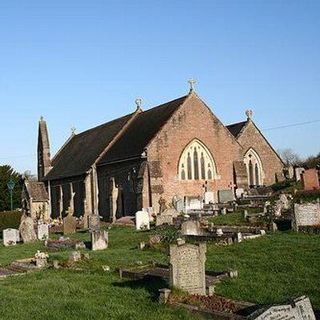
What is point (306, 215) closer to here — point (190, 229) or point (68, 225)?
point (190, 229)

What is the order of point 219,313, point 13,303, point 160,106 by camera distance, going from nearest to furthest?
point 219,313
point 13,303
point 160,106

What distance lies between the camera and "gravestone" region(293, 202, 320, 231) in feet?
69.4

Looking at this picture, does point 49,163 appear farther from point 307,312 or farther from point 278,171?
point 307,312

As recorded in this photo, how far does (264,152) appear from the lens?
46312mm

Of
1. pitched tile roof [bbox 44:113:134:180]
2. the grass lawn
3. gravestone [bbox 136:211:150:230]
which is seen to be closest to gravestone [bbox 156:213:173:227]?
gravestone [bbox 136:211:150:230]

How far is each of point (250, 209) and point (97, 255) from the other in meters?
11.7

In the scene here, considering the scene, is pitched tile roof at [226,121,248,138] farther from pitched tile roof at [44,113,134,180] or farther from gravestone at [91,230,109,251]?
gravestone at [91,230,109,251]

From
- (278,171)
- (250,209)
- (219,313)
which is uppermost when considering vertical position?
(278,171)

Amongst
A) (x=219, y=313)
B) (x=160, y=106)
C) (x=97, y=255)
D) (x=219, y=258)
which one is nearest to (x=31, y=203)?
(x=160, y=106)

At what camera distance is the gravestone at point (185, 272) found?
1232 centimetres

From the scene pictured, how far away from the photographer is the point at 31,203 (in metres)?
48.9

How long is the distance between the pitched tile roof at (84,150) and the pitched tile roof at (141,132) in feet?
5.00

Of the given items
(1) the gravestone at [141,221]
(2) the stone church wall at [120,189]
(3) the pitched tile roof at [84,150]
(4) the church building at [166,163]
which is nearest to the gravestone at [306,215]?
(1) the gravestone at [141,221]

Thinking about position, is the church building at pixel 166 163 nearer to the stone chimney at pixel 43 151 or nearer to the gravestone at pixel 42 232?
the gravestone at pixel 42 232
